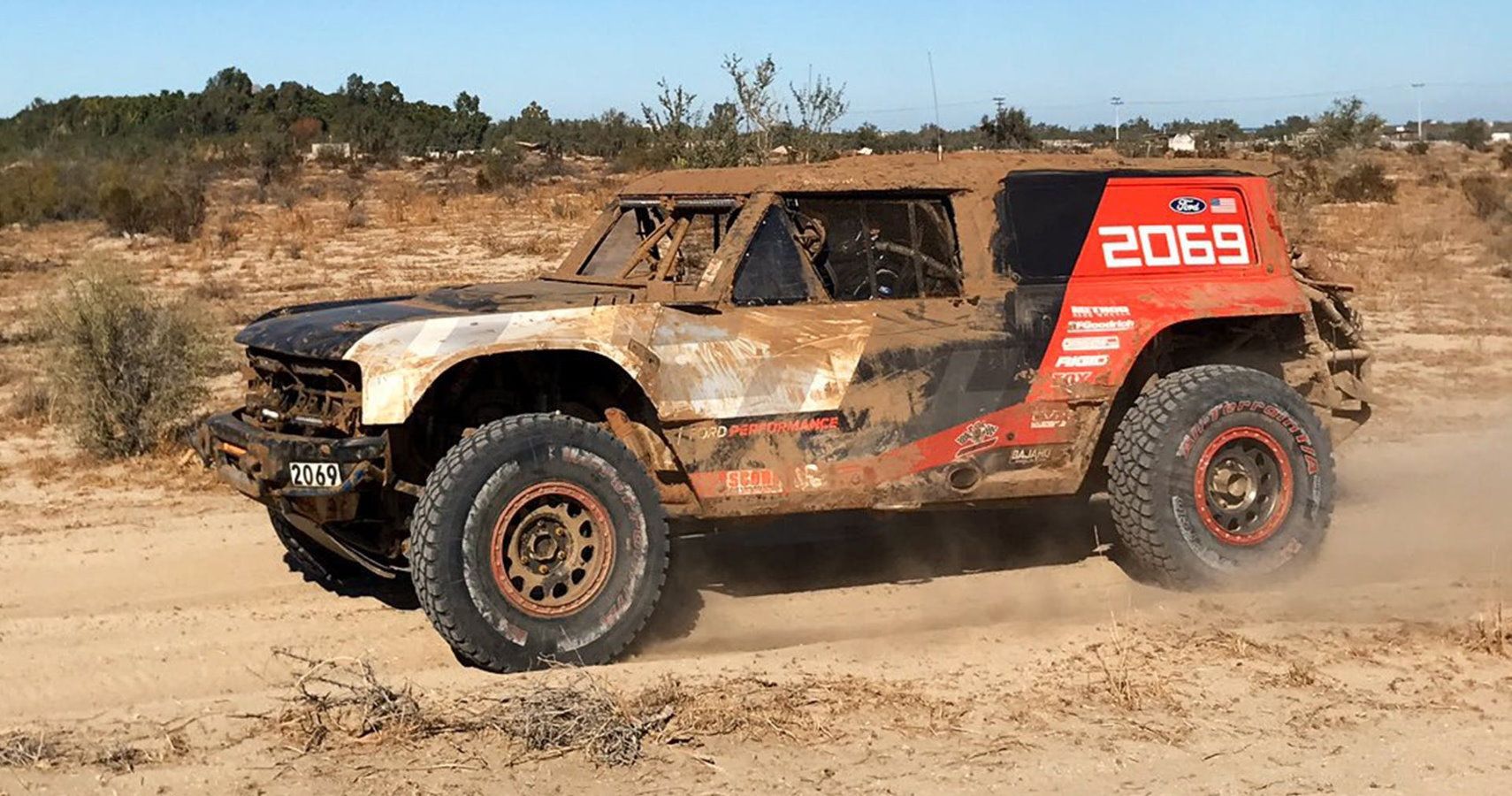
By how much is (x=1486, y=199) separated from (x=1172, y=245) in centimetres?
2280

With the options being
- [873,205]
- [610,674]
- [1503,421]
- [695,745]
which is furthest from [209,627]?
[1503,421]

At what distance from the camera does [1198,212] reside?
25.5 feet

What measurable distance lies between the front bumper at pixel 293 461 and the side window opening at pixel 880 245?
215cm

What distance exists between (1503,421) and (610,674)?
8.59 m

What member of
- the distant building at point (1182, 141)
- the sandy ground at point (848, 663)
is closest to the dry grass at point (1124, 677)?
the sandy ground at point (848, 663)

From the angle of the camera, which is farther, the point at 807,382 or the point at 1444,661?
the point at 807,382

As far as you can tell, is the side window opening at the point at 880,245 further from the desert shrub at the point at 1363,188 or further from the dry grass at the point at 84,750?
the desert shrub at the point at 1363,188


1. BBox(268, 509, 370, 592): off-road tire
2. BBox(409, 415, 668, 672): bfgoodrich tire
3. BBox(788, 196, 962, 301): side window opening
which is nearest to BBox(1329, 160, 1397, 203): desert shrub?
BBox(788, 196, 962, 301): side window opening

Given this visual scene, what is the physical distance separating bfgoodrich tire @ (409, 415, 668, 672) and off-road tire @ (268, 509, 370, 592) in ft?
5.60

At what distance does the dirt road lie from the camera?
204 inches

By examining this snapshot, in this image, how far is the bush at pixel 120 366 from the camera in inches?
440

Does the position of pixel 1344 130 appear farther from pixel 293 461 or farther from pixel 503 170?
pixel 293 461

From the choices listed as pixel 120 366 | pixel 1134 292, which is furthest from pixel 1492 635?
pixel 120 366

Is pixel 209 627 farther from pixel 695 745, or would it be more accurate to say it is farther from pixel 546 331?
pixel 695 745
